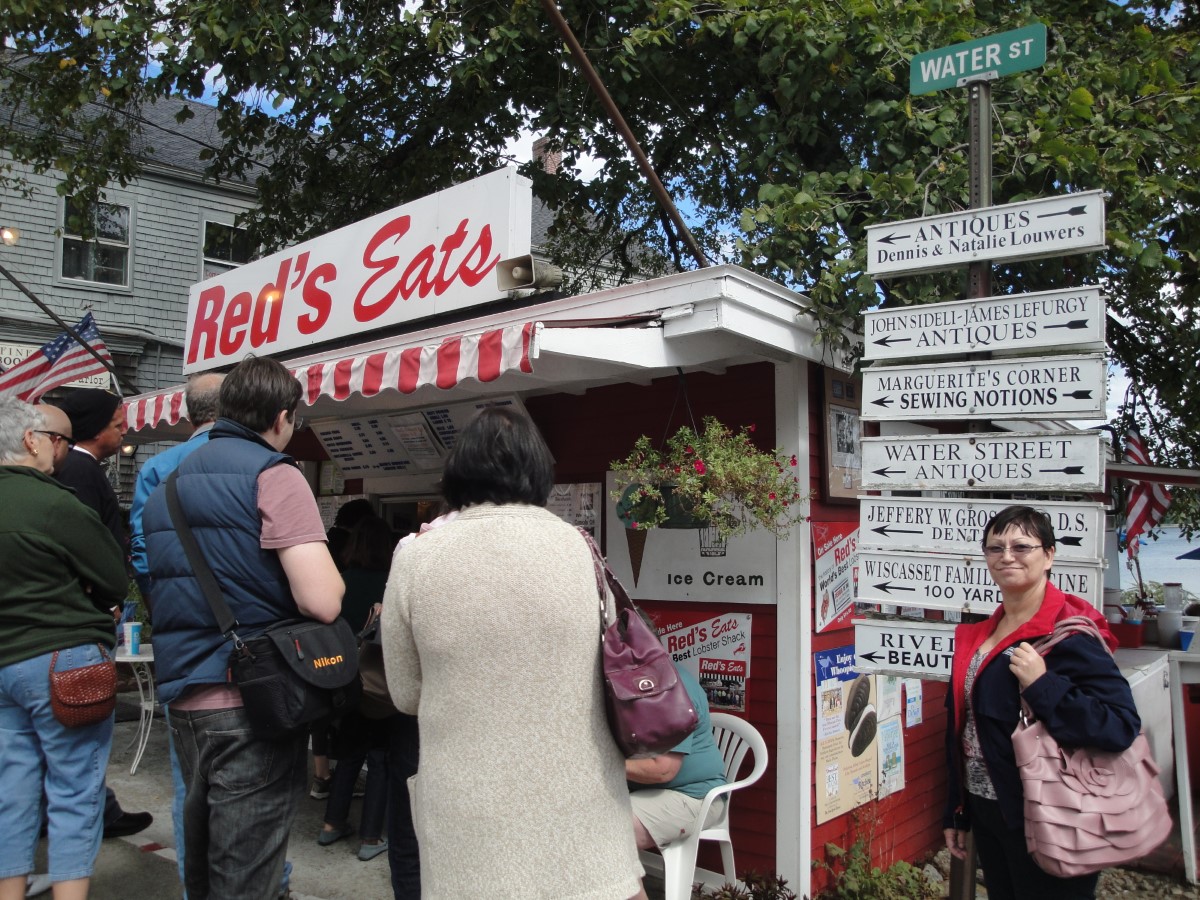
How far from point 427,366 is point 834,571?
2197mm

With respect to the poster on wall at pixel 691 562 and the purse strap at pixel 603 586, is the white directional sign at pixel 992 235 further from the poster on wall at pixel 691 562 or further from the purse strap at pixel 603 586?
the purse strap at pixel 603 586

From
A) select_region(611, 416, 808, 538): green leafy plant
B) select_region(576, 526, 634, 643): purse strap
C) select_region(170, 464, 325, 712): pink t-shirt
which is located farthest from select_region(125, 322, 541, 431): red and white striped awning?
select_region(576, 526, 634, 643): purse strap

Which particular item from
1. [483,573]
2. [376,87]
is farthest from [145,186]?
[483,573]

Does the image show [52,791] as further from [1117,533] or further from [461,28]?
[1117,533]

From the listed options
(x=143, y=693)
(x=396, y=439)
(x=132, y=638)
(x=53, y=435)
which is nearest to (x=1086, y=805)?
(x=53, y=435)

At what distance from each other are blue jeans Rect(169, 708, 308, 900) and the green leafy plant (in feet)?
6.33

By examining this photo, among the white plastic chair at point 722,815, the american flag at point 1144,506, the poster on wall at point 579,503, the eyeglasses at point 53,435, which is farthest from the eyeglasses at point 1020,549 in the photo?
the american flag at point 1144,506

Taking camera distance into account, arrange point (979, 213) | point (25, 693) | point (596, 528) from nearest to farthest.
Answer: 1. point (25, 693)
2. point (979, 213)
3. point (596, 528)

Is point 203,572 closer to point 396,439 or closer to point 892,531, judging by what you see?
point 892,531

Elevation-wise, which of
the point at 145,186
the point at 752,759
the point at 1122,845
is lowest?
the point at 752,759

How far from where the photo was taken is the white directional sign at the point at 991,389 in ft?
10.0

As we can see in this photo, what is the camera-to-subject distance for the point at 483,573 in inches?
73.5

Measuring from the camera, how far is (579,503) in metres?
5.12

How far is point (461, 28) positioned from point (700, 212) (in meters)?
4.33
